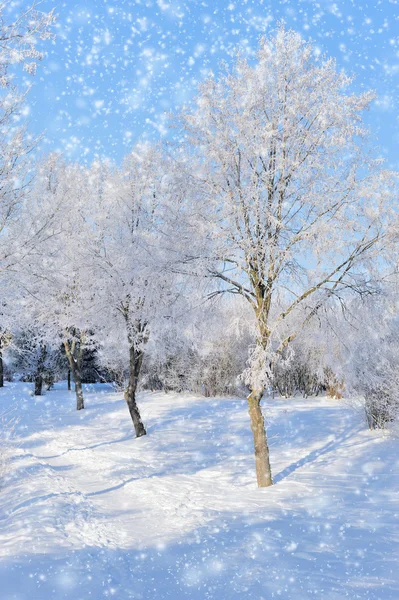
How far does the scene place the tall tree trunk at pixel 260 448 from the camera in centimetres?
853

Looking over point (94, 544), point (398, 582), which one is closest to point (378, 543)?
point (398, 582)

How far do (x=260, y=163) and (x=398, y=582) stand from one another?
23.7 ft

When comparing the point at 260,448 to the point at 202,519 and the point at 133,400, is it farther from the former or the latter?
the point at 133,400

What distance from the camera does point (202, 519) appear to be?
658cm

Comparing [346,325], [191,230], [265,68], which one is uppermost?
[265,68]

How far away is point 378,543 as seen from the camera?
548cm

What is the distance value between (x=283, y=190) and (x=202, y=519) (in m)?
6.08

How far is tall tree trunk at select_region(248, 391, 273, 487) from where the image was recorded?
853 cm

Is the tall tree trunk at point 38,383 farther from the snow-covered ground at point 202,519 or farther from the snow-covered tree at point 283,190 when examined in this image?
the snow-covered tree at point 283,190

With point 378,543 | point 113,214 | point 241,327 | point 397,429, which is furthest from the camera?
point 113,214

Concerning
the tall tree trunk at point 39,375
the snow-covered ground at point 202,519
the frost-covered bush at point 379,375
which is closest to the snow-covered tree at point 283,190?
the snow-covered ground at point 202,519

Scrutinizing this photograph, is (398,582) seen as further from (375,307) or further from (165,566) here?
(375,307)

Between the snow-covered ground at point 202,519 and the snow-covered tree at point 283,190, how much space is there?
68.3 inches

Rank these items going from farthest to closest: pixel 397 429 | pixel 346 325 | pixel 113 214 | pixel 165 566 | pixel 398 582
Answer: pixel 113 214
pixel 397 429
pixel 346 325
pixel 165 566
pixel 398 582
